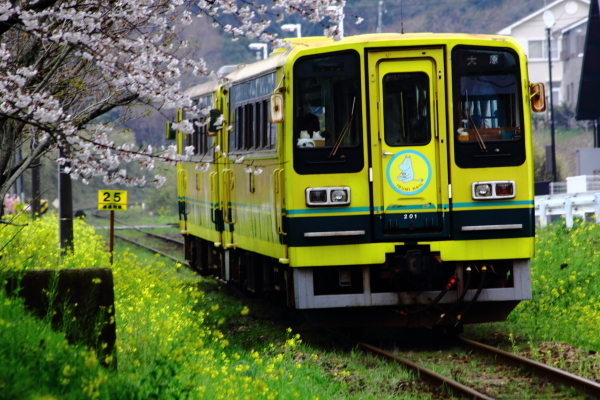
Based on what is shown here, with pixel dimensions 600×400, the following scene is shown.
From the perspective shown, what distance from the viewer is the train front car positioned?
401 inches

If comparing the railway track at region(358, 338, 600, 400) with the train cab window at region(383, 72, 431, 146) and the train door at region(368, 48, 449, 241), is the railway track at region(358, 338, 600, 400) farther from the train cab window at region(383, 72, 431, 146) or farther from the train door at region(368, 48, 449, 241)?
the train cab window at region(383, 72, 431, 146)

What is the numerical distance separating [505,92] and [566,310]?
3.27 meters

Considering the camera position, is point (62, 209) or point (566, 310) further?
point (62, 209)

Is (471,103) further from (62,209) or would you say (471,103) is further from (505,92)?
(62,209)

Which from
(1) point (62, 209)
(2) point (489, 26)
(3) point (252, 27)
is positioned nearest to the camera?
(3) point (252, 27)

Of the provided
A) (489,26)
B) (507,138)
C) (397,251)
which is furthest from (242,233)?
(489,26)

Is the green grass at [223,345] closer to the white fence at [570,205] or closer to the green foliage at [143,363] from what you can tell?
the green foliage at [143,363]

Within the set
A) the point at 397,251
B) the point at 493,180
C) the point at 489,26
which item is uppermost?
the point at 489,26

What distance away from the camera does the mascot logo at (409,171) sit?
10.2m

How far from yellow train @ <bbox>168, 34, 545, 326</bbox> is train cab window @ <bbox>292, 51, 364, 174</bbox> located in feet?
0.03

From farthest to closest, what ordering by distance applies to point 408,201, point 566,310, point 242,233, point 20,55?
point 242,233
point 566,310
point 20,55
point 408,201

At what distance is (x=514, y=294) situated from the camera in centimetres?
1038

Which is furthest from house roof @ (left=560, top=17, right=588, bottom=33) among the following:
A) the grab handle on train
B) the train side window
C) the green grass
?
the train side window

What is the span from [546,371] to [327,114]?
133 inches
